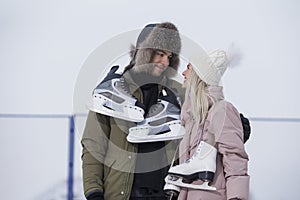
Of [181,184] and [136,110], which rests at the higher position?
[136,110]

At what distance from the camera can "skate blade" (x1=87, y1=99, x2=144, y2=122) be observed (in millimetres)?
1192

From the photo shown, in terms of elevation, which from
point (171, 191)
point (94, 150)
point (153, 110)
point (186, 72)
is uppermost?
point (186, 72)

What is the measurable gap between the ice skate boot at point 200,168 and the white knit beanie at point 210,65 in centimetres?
17

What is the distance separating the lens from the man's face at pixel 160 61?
1.23 metres

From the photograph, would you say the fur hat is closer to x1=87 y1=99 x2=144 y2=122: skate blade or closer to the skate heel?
x1=87 y1=99 x2=144 y2=122: skate blade

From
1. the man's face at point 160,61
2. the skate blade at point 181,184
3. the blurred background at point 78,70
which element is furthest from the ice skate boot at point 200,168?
the blurred background at point 78,70

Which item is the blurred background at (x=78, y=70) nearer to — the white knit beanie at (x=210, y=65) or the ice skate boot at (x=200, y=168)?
the white knit beanie at (x=210, y=65)

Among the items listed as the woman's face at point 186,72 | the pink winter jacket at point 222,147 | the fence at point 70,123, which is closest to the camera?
the pink winter jacket at point 222,147

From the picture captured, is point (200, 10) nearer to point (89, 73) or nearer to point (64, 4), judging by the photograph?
point (64, 4)

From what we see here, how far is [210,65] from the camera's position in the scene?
3.97 feet

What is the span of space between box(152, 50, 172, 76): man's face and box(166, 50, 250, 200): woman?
2.6 inches

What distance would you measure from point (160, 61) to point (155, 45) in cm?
5

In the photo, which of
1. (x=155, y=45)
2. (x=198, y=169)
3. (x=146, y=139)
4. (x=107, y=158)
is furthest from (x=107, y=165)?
(x=155, y=45)

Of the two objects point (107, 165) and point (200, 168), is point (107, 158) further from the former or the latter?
point (200, 168)
